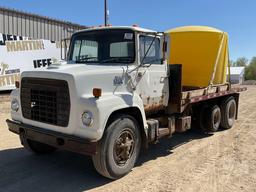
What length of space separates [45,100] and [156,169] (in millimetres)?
2320

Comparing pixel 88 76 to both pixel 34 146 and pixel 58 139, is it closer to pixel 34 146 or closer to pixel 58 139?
pixel 58 139

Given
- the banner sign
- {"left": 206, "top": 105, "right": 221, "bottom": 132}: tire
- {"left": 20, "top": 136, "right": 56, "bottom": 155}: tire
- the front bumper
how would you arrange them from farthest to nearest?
the banner sign, {"left": 206, "top": 105, "right": 221, "bottom": 132}: tire, {"left": 20, "top": 136, "right": 56, "bottom": 155}: tire, the front bumper

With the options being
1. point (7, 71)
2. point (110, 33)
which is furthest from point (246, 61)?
point (110, 33)

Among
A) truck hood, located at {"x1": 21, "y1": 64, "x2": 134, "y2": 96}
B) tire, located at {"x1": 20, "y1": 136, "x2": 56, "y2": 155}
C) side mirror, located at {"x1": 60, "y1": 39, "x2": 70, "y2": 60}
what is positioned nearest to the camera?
truck hood, located at {"x1": 21, "y1": 64, "x2": 134, "y2": 96}

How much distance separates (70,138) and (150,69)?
2217 mm

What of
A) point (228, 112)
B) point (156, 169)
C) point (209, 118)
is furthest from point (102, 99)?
point (228, 112)

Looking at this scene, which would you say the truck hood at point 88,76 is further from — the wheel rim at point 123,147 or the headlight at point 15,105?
the wheel rim at point 123,147

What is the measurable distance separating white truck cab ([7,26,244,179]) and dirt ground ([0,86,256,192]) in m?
0.36

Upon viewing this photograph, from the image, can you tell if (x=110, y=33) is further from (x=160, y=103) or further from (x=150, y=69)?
(x=160, y=103)

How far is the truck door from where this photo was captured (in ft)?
19.4

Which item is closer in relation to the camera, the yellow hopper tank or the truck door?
the truck door

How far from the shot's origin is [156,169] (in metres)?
5.72

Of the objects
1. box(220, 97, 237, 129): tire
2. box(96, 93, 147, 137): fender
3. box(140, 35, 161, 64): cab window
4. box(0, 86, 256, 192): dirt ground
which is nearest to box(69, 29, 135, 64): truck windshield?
box(140, 35, 161, 64): cab window

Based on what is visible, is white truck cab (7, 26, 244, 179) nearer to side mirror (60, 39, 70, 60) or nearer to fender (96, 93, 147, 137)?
fender (96, 93, 147, 137)
